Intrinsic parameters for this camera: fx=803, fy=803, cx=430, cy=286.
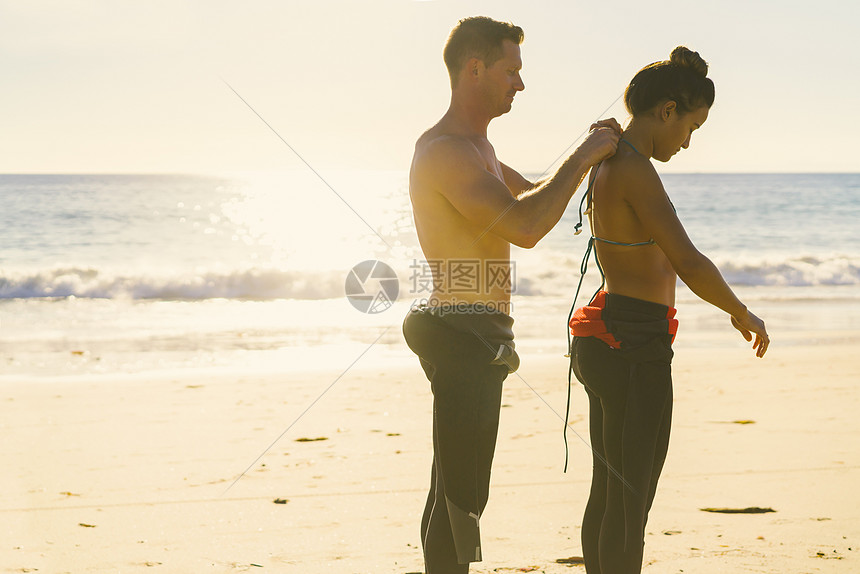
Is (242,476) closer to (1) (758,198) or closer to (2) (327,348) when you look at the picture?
(2) (327,348)

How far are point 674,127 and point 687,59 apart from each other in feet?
0.66

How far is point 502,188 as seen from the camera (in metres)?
2.30

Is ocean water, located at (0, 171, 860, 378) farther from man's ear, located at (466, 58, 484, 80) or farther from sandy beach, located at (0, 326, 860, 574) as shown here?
man's ear, located at (466, 58, 484, 80)

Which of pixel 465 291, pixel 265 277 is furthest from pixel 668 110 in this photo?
pixel 265 277

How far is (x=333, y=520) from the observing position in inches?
161

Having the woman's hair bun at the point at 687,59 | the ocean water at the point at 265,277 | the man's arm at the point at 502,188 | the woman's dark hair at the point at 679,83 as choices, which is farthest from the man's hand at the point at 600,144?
the ocean water at the point at 265,277

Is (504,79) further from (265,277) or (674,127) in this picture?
(265,277)

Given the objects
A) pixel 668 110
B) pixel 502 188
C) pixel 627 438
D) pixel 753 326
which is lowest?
pixel 627 438

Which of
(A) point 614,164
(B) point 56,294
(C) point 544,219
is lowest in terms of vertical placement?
(B) point 56,294

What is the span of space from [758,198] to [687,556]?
123 feet

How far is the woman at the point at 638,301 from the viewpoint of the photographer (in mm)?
2340

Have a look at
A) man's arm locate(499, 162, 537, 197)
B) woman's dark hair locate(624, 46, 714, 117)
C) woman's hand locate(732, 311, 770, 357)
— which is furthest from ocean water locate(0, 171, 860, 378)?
woman's hand locate(732, 311, 770, 357)

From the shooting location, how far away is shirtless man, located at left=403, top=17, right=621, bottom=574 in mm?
2434

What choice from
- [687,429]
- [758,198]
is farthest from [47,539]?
[758,198]
